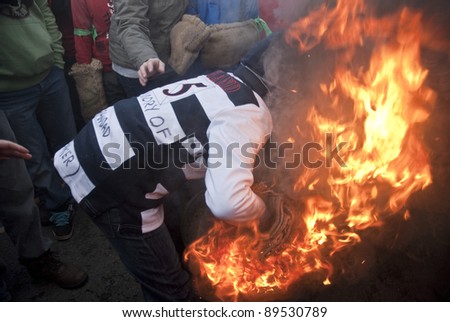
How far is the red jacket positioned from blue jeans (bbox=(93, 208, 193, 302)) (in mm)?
2329

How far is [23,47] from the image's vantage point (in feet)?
10.5

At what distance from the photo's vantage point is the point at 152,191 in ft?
7.48

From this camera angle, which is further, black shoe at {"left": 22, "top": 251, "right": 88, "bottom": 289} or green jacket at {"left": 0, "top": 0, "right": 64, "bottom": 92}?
black shoe at {"left": 22, "top": 251, "right": 88, "bottom": 289}

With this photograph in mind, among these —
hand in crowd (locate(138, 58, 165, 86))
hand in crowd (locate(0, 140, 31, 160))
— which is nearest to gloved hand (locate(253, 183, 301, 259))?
→ hand in crowd (locate(138, 58, 165, 86))

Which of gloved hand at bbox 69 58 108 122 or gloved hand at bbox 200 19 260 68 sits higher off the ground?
gloved hand at bbox 200 19 260 68

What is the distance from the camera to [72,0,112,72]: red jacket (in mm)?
3730

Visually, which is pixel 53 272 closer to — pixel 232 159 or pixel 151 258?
pixel 151 258

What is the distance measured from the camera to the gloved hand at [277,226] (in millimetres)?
2477

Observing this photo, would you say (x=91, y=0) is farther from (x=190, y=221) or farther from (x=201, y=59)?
(x=190, y=221)

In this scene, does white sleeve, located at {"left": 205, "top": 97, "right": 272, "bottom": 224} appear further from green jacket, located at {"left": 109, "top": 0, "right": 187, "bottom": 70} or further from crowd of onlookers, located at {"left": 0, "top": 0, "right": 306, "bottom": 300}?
green jacket, located at {"left": 109, "top": 0, "right": 187, "bottom": 70}

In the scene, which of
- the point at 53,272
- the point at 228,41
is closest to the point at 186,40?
the point at 228,41

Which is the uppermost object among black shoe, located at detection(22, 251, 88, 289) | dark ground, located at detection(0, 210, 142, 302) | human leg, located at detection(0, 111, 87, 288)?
human leg, located at detection(0, 111, 87, 288)

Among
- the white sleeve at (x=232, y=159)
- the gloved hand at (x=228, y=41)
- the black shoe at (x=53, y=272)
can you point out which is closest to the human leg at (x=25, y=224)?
the black shoe at (x=53, y=272)

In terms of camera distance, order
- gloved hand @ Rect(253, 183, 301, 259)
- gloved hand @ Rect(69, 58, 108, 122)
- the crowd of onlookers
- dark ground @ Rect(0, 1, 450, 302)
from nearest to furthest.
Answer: gloved hand @ Rect(253, 183, 301, 259) < dark ground @ Rect(0, 1, 450, 302) < the crowd of onlookers < gloved hand @ Rect(69, 58, 108, 122)
